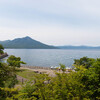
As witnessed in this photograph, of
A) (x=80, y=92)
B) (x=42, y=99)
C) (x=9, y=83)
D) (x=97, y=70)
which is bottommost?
(x=9, y=83)

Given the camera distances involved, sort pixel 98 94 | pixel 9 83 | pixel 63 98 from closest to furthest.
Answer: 1. pixel 63 98
2. pixel 98 94
3. pixel 9 83

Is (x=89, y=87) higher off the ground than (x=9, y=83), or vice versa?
(x=89, y=87)

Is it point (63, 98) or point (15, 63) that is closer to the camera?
point (63, 98)

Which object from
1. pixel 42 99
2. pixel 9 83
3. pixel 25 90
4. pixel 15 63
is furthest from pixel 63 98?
pixel 15 63

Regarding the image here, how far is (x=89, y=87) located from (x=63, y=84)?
2104 mm

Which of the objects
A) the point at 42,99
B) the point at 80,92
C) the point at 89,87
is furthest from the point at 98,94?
the point at 42,99

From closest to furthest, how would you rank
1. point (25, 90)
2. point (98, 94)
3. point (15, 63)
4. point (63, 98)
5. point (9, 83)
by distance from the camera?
point (63, 98) < point (98, 94) < point (25, 90) < point (9, 83) < point (15, 63)

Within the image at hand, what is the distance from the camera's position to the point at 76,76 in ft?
28.2

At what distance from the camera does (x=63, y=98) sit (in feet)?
24.1

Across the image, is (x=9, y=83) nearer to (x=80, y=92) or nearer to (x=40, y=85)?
(x=40, y=85)

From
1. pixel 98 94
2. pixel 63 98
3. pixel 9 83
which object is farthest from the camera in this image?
pixel 9 83

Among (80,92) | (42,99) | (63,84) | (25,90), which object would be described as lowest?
(25,90)

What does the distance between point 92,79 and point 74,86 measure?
1.49m

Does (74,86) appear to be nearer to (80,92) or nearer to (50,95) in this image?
(80,92)
